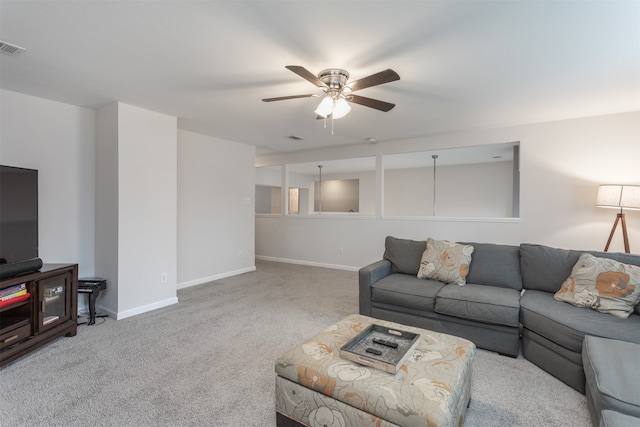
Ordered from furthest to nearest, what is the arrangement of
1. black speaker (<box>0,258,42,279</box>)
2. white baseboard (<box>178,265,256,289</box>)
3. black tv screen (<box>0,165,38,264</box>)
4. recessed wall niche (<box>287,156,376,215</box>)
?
1. recessed wall niche (<box>287,156,376,215</box>)
2. white baseboard (<box>178,265,256,289</box>)
3. black tv screen (<box>0,165,38,264</box>)
4. black speaker (<box>0,258,42,279</box>)

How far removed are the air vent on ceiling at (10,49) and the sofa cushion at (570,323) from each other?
434cm

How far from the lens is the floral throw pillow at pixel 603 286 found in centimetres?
220

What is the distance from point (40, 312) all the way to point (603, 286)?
4.60m

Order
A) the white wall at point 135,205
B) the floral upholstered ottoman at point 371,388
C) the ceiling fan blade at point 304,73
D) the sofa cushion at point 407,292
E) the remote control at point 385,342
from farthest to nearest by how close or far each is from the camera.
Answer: the white wall at point 135,205, the sofa cushion at point 407,292, the ceiling fan blade at point 304,73, the remote control at point 385,342, the floral upholstered ottoman at point 371,388

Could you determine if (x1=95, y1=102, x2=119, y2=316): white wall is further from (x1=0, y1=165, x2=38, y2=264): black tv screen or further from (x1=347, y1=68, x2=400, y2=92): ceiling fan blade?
(x1=347, y1=68, x2=400, y2=92): ceiling fan blade

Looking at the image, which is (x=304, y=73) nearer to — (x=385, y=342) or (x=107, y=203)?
(x=385, y=342)

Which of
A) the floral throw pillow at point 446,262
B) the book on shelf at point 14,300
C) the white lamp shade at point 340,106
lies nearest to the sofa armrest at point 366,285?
the floral throw pillow at point 446,262

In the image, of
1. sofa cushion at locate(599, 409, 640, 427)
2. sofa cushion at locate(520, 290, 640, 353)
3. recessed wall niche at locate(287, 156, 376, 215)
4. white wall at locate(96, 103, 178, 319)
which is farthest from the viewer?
recessed wall niche at locate(287, 156, 376, 215)

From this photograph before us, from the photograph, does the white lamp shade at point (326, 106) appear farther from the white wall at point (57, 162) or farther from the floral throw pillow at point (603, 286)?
the white wall at point (57, 162)

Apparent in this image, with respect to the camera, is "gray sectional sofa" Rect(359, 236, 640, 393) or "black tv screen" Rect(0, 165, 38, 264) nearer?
"gray sectional sofa" Rect(359, 236, 640, 393)

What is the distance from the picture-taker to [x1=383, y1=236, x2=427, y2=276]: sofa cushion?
3.44m

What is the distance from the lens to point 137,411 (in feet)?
5.90

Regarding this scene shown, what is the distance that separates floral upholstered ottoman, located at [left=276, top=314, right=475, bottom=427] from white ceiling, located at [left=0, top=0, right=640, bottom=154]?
6.46ft

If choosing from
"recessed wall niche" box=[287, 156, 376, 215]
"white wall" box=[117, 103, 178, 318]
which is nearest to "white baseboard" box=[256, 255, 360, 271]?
"recessed wall niche" box=[287, 156, 376, 215]
